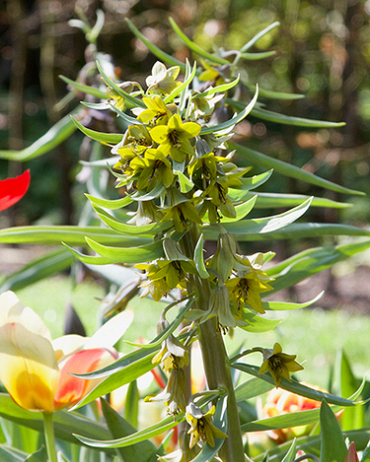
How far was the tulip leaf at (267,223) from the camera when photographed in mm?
327

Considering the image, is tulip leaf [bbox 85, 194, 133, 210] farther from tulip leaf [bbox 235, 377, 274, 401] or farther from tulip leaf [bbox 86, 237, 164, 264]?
tulip leaf [bbox 235, 377, 274, 401]

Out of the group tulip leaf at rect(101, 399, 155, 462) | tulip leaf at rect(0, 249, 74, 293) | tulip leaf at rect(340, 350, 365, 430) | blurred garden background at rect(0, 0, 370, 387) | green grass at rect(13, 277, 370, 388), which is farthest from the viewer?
blurred garden background at rect(0, 0, 370, 387)

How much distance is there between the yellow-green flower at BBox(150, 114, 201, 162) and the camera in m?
0.30

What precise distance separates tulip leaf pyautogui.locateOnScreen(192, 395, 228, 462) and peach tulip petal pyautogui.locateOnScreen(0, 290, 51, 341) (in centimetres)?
16

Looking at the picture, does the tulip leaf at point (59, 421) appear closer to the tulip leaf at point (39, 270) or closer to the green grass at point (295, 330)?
the tulip leaf at point (39, 270)

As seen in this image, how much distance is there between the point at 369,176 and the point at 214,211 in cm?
571

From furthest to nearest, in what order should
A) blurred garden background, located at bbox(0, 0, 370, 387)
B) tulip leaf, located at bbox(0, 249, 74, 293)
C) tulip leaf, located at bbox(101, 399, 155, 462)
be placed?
blurred garden background, located at bbox(0, 0, 370, 387) < tulip leaf, located at bbox(0, 249, 74, 293) < tulip leaf, located at bbox(101, 399, 155, 462)

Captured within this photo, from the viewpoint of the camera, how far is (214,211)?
0.33m

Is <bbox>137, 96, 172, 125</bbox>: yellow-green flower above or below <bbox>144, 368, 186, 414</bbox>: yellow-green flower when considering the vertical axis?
above

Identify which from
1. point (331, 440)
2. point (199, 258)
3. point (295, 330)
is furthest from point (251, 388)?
point (295, 330)

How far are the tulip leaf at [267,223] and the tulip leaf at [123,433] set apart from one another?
164 millimetres

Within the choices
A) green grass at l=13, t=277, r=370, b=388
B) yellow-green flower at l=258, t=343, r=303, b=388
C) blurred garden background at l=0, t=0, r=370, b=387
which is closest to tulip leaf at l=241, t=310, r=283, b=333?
yellow-green flower at l=258, t=343, r=303, b=388

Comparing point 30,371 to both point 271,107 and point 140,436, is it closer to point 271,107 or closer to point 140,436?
point 140,436

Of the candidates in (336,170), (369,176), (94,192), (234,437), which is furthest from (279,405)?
(369,176)
